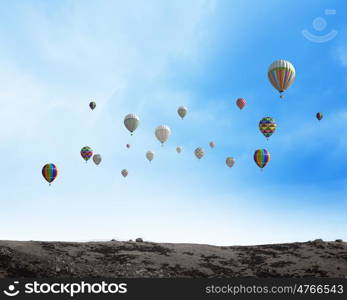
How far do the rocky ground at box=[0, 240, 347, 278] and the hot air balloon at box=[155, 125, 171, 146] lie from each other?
20.7 m

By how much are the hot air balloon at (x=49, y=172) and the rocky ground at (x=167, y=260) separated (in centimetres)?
1306

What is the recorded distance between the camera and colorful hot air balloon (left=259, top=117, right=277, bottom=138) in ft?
199

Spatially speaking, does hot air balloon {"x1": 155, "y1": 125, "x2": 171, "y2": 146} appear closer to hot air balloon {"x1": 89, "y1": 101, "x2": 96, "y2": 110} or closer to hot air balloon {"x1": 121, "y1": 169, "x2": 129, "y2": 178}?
hot air balloon {"x1": 89, "y1": 101, "x2": 96, "y2": 110}

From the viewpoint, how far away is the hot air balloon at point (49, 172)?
64.0 meters

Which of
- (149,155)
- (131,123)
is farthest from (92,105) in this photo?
(149,155)

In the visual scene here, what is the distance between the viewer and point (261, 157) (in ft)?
206

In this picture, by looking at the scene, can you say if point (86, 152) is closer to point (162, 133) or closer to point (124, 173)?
point (162, 133)

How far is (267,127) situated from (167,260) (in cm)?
2363

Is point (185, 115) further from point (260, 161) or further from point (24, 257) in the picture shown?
point (24, 257)

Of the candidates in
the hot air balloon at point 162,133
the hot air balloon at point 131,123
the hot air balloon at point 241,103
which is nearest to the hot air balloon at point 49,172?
the hot air balloon at point 131,123

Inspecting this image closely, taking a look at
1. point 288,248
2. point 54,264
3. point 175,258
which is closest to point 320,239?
point 288,248

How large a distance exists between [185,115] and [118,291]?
53430 millimetres

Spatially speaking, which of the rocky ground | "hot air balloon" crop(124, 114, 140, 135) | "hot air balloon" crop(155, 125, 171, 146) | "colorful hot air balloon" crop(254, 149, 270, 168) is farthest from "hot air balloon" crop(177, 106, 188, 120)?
the rocky ground

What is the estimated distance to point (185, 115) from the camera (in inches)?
3214
